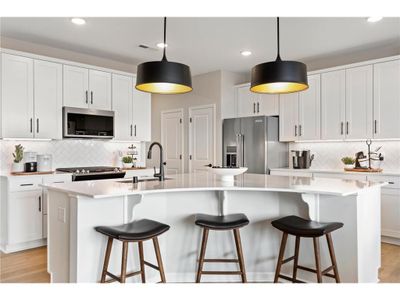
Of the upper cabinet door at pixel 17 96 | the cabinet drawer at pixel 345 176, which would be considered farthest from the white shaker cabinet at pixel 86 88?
the cabinet drawer at pixel 345 176

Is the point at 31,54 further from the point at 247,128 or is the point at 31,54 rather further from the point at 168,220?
the point at 247,128

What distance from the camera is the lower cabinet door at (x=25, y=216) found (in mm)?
3715

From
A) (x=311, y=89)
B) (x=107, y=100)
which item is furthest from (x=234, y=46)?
(x=107, y=100)

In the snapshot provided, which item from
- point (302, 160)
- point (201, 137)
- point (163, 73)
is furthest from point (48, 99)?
point (302, 160)

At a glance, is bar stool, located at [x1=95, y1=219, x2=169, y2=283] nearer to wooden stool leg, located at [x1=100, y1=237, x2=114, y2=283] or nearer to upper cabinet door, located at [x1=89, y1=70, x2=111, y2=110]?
wooden stool leg, located at [x1=100, y1=237, x2=114, y2=283]

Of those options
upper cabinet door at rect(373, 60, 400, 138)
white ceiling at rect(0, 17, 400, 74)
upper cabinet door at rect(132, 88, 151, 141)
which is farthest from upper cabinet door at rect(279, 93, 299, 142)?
upper cabinet door at rect(132, 88, 151, 141)

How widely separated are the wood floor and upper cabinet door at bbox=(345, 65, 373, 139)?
1.53 m

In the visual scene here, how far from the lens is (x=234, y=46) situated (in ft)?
15.0

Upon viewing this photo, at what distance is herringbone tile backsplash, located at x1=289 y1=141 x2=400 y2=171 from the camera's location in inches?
177

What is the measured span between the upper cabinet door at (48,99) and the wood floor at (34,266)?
149 cm
